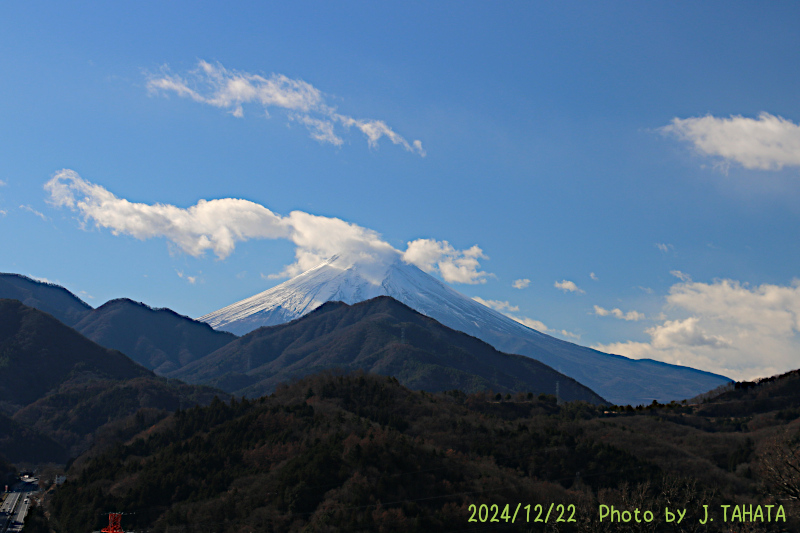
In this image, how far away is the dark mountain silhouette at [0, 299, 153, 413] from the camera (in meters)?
173

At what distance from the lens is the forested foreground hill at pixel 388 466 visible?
64875 millimetres

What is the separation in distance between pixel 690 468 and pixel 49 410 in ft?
462

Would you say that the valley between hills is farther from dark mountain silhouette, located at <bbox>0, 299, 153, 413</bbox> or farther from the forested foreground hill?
dark mountain silhouette, located at <bbox>0, 299, 153, 413</bbox>

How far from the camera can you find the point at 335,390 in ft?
354

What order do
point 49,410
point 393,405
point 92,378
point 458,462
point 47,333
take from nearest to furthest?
point 458,462 < point 393,405 < point 49,410 < point 92,378 < point 47,333

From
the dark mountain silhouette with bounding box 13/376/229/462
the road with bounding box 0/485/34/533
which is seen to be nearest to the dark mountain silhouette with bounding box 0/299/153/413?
the dark mountain silhouette with bounding box 13/376/229/462

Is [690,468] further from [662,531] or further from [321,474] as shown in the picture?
[321,474]

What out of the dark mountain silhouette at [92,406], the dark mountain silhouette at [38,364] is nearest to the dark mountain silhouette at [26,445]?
the dark mountain silhouette at [92,406]

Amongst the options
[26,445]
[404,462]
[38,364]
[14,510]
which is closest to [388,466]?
[404,462]

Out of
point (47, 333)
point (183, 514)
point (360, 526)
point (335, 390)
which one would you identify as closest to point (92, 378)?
point (47, 333)

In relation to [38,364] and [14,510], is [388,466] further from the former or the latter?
[38,364]

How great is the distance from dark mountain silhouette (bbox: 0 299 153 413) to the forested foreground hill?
90.3 metres

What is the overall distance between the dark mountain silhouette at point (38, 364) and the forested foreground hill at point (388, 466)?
90331 millimetres

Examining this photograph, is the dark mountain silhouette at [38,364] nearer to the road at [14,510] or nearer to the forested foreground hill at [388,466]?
the road at [14,510]
